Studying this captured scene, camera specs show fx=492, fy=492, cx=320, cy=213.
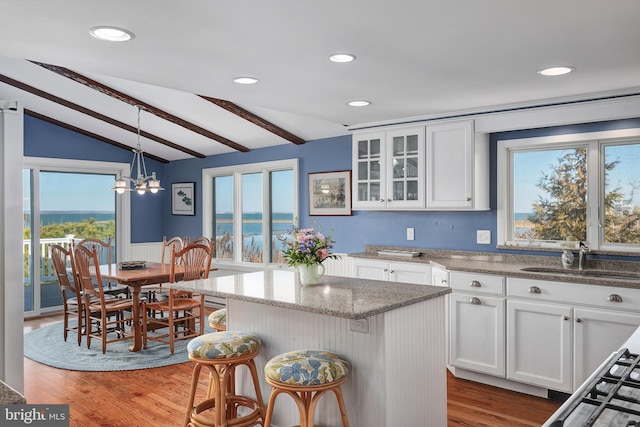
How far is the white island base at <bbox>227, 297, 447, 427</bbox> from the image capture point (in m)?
2.41

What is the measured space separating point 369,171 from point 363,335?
99.5 inches

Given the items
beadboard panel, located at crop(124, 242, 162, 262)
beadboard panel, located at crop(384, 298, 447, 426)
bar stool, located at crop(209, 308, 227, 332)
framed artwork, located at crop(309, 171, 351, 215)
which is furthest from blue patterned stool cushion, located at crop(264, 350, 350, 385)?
beadboard panel, located at crop(124, 242, 162, 262)

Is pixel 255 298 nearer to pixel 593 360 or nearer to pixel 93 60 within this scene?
pixel 93 60

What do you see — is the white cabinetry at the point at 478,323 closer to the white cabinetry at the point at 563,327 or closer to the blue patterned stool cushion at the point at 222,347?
the white cabinetry at the point at 563,327

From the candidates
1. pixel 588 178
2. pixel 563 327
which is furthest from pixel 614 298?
pixel 588 178

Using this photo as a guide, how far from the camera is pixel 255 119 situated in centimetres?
517

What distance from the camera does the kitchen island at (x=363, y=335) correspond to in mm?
2391

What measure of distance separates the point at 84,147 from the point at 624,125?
6.38 metres

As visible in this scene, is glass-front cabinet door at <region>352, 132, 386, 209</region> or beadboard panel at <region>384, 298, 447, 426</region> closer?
beadboard panel at <region>384, 298, 447, 426</region>

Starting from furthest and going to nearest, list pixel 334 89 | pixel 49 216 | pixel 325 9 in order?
pixel 49 216
pixel 334 89
pixel 325 9

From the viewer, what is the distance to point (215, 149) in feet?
22.2

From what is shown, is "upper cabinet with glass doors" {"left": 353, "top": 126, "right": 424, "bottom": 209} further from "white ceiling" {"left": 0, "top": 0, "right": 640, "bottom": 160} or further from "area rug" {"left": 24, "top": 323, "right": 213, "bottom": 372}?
"area rug" {"left": 24, "top": 323, "right": 213, "bottom": 372}

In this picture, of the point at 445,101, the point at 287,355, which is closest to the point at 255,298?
the point at 287,355

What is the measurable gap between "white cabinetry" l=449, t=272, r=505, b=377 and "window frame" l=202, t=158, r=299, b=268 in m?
2.61
